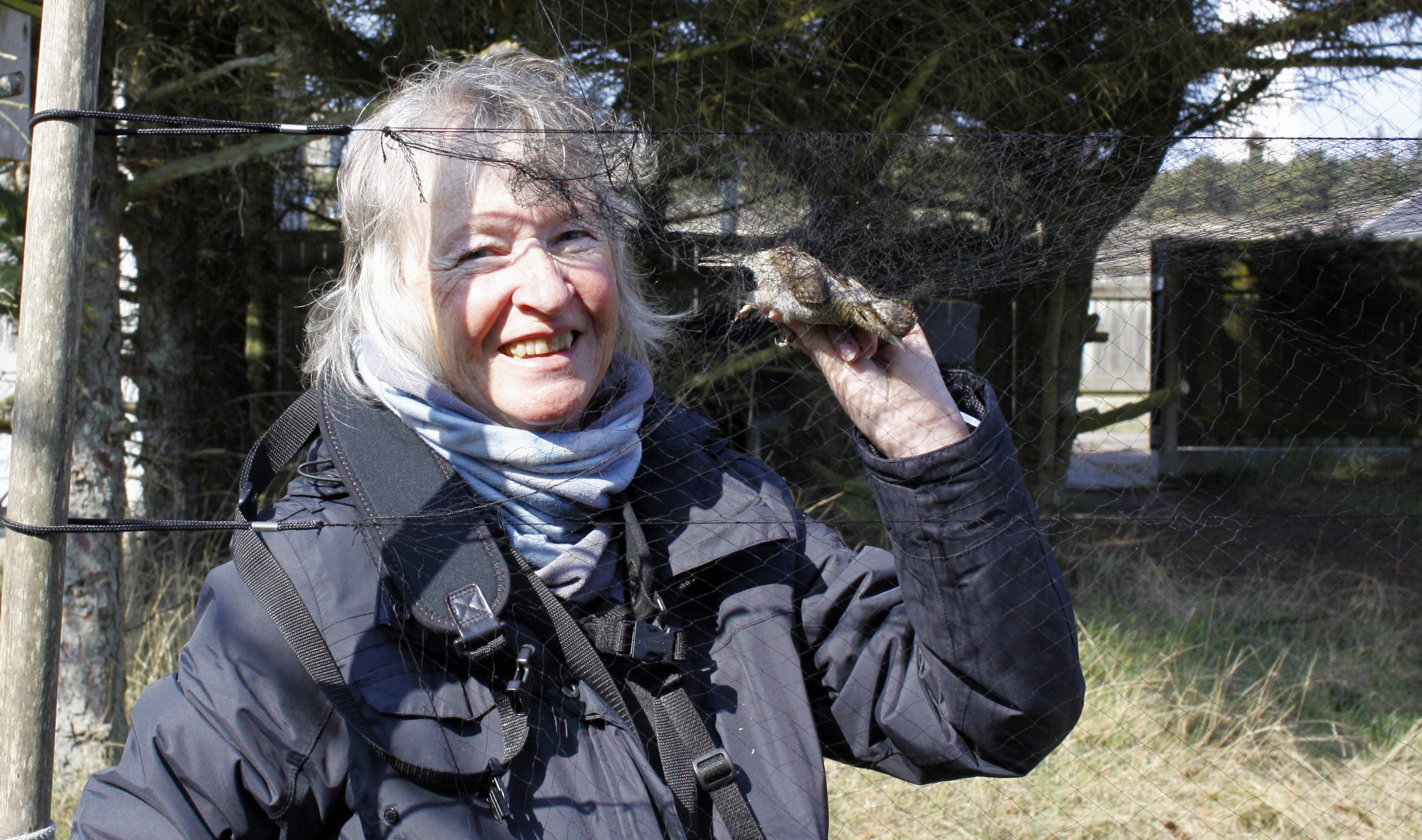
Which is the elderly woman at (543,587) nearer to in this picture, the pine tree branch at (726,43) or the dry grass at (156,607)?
the pine tree branch at (726,43)

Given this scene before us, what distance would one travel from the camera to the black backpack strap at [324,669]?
3.45 ft

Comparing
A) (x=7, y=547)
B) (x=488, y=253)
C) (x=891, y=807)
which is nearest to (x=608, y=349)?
(x=488, y=253)

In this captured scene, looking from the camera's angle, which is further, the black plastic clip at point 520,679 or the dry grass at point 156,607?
the dry grass at point 156,607

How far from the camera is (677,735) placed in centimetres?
122

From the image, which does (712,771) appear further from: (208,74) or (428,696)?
(208,74)

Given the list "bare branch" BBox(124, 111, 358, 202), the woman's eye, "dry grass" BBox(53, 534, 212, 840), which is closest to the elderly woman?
the woman's eye

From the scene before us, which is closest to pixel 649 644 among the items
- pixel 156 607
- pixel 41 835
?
pixel 41 835

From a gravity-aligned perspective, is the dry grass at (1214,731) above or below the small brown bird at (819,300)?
below

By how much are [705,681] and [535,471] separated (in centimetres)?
37

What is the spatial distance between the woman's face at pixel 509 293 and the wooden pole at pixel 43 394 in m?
0.40

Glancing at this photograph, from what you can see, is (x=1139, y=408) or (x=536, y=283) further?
(x=1139, y=408)

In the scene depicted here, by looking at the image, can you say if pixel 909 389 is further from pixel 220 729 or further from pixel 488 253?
pixel 220 729

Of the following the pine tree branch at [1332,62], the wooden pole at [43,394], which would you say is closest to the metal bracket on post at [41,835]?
the wooden pole at [43,394]

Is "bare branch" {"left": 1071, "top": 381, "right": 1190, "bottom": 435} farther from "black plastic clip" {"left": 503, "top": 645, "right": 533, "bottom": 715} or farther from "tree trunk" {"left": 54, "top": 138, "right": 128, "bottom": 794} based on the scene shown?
"tree trunk" {"left": 54, "top": 138, "right": 128, "bottom": 794}
